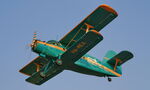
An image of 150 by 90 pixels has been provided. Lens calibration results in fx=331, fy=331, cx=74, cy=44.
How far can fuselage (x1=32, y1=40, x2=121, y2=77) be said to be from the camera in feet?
65.3

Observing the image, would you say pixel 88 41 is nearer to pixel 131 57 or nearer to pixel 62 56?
pixel 62 56

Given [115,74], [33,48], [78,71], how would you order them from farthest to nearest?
[115,74], [78,71], [33,48]

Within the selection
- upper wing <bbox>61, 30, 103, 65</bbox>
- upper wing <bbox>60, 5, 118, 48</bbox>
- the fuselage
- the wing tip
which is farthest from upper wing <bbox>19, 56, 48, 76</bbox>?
the wing tip

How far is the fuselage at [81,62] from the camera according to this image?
1989 cm

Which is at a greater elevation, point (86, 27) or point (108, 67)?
point (86, 27)

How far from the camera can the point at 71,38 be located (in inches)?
837

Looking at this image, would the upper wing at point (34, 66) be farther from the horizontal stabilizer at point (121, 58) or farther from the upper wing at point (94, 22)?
the horizontal stabilizer at point (121, 58)

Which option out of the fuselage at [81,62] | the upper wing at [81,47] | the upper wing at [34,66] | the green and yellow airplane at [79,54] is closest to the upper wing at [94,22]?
the green and yellow airplane at [79,54]

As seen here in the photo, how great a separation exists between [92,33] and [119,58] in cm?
464

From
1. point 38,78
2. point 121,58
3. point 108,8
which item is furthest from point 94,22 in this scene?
point 38,78

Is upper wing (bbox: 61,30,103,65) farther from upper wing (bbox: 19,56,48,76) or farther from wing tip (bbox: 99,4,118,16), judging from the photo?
upper wing (bbox: 19,56,48,76)

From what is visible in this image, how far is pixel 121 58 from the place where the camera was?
22.0 metres

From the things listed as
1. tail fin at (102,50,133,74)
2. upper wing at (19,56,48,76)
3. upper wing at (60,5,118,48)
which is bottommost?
tail fin at (102,50,133,74)

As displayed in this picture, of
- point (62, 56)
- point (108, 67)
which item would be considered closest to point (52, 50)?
point (62, 56)
